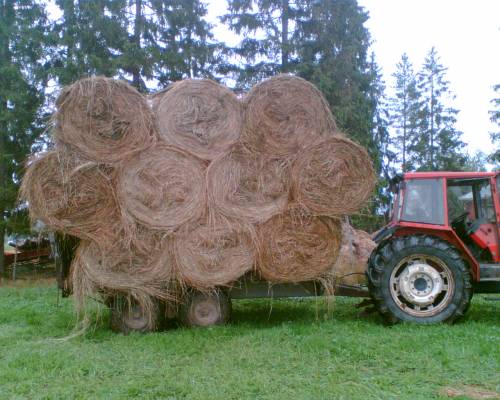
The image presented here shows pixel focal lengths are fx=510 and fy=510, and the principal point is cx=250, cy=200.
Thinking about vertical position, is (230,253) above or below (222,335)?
above

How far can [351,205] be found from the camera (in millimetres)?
6168

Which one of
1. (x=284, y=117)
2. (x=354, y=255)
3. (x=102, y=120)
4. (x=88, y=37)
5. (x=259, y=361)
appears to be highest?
(x=88, y=37)

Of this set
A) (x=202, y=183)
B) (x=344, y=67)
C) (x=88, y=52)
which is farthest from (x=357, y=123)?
(x=202, y=183)

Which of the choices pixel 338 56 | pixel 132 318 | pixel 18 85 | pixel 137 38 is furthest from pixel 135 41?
pixel 132 318

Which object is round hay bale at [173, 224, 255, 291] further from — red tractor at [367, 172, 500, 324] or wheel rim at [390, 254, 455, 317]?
wheel rim at [390, 254, 455, 317]

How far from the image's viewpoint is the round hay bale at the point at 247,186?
6.04m

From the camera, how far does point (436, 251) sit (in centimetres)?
640

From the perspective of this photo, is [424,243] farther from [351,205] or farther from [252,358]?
[252,358]

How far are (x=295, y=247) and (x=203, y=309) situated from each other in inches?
55.0

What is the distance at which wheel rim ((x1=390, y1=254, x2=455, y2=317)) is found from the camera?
639 centimetres

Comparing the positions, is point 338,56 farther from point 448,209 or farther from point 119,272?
point 119,272

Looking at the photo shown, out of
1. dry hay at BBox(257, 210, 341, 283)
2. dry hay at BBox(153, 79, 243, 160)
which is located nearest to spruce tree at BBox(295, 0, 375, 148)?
dry hay at BBox(153, 79, 243, 160)

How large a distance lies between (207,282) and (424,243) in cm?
278

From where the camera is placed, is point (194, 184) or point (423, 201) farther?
point (423, 201)
